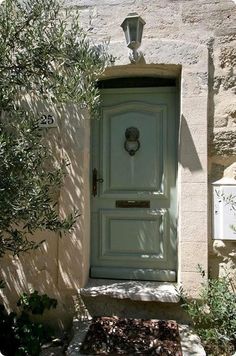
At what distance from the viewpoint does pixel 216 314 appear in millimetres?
2955

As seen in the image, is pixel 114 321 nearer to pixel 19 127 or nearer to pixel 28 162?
pixel 28 162

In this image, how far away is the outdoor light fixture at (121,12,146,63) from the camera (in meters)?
3.15

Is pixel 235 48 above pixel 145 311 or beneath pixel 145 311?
above

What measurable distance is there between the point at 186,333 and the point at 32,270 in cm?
160

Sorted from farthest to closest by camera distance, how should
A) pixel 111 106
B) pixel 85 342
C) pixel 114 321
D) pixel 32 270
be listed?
pixel 111 106
pixel 32 270
pixel 114 321
pixel 85 342

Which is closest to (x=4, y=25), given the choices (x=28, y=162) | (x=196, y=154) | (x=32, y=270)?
(x=28, y=162)

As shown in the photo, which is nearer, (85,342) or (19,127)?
(19,127)

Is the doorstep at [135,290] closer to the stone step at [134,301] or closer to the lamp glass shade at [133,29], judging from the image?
the stone step at [134,301]

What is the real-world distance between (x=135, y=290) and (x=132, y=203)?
89cm

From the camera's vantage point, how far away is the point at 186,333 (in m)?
3.04

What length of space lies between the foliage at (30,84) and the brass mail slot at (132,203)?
936 millimetres

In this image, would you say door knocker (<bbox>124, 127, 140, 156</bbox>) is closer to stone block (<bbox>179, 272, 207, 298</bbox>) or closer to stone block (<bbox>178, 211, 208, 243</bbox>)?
stone block (<bbox>178, 211, 208, 243</bbox>)

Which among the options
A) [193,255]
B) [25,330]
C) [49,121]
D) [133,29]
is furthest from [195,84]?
[25,330]

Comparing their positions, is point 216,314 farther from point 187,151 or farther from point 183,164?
point 187,151
